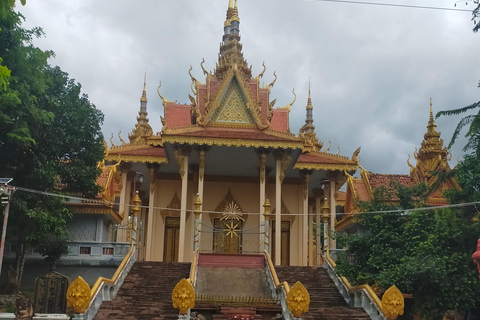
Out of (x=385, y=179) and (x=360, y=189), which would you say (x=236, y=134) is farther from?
(x=385, y=179)

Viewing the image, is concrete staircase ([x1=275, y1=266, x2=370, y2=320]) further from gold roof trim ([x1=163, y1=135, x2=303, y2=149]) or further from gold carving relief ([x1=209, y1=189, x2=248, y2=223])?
gold carving relief ([x1=209, y1=189, x2=248, y2=223])

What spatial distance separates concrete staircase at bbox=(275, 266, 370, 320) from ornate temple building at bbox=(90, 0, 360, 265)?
2.27 meters

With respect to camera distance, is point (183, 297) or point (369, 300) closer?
point (183, 297)

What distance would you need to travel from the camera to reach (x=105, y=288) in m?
12.1

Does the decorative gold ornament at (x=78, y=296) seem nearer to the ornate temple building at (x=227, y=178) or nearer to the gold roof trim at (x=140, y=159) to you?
the ornate temple building at (x=227, y=178)

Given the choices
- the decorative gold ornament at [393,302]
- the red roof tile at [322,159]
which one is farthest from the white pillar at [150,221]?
the decorative gold ornament at [393,302]

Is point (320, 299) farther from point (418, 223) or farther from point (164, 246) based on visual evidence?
point (164, 246)

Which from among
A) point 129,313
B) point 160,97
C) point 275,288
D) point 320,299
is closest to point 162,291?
point 129,313

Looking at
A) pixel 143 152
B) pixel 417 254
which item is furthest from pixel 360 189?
pixel 417 254

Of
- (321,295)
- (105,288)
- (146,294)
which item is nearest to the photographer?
(105,288)

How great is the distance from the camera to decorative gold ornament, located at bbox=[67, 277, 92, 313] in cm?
1014

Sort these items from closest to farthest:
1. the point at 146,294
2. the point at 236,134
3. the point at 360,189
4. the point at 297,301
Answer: the point at 297,301 < the point at 146,294 < the point at 236,134 < the point at 360,189

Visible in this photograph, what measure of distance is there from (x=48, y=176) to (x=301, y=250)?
34.8 ft

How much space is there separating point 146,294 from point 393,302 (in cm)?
584
